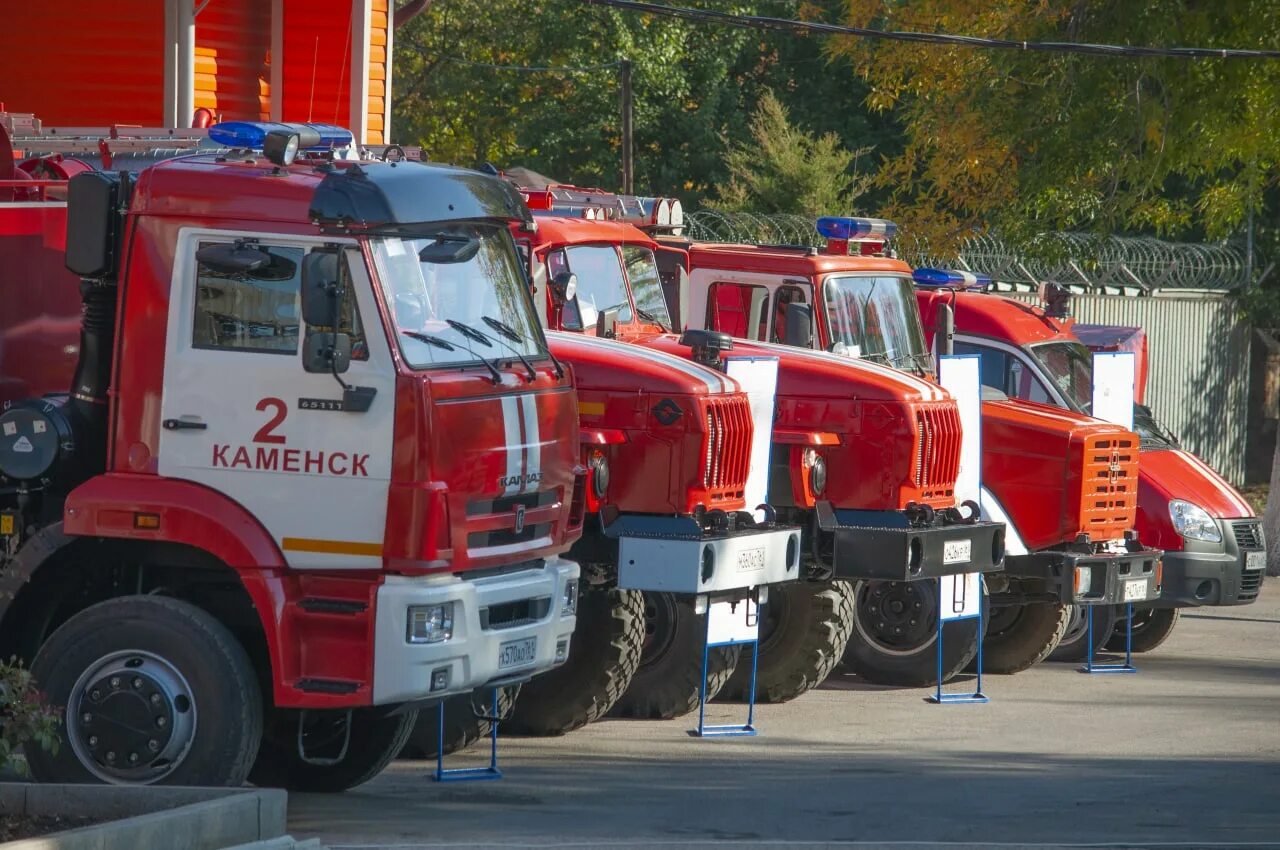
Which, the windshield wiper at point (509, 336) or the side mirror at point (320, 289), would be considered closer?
the side mirror at point (320, 289)

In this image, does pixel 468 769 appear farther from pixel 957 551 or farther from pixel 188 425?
pixel 957 551

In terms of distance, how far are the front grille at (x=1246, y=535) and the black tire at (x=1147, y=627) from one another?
0.80m

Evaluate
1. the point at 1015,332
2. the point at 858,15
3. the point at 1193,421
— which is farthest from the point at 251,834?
the point at 1193,421

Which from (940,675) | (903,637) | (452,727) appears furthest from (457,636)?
(903,637)

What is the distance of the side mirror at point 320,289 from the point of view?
27.9 ft

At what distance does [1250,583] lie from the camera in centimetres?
1594

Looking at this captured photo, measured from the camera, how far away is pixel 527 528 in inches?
369

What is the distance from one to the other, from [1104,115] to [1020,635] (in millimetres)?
7336

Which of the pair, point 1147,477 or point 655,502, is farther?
point 1147,477

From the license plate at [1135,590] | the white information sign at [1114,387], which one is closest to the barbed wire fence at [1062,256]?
the white information sign at [1114,387]

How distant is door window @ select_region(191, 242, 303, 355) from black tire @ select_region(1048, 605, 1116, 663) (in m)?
8.72

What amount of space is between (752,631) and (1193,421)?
2030 centimetres

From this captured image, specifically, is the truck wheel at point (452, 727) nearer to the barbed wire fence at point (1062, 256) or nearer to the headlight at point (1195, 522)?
the headlight at point (1195, 522)

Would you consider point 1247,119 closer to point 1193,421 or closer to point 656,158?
point 1193,421
